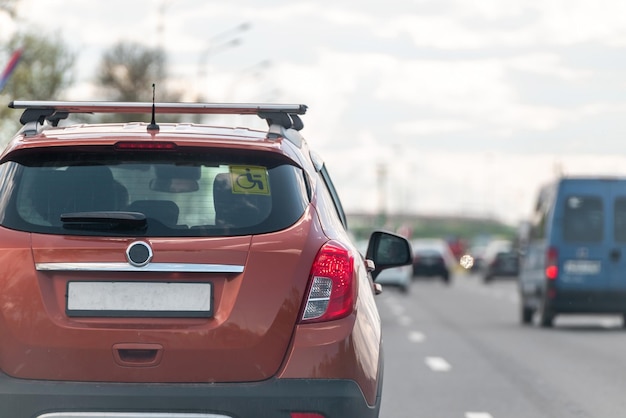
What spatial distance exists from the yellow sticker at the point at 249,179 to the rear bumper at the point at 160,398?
0.73 m

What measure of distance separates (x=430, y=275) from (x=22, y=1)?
1938 centimetres

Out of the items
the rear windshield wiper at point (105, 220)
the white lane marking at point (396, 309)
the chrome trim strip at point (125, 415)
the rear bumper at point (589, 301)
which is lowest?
the white lane marking at point (396, 309)

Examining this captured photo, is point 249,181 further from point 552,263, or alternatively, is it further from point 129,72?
point 129,72

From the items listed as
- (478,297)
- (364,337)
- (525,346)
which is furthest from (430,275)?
(364,337)

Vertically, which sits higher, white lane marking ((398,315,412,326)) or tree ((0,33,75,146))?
tree ((0,33,75,146))

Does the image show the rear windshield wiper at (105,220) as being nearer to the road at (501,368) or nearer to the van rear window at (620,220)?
the road at (501,368)

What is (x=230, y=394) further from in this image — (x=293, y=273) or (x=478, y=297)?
(x=478, y=297)

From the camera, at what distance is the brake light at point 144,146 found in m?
5.77

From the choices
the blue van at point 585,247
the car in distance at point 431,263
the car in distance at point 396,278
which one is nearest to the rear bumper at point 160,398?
the blue van at point 585,247

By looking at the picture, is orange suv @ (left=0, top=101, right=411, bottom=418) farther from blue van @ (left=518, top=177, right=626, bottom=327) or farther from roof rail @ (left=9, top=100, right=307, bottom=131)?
blue van @ (left=518, top=177, right=626, bottom=327)

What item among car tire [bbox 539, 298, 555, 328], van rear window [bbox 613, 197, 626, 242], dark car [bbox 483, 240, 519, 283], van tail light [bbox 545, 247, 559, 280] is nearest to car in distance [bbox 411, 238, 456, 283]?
dark car [bbox 483, 240, 519, 283]

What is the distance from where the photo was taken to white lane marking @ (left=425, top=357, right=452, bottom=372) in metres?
14.4

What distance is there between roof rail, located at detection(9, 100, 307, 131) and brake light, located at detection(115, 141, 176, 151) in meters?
0.28

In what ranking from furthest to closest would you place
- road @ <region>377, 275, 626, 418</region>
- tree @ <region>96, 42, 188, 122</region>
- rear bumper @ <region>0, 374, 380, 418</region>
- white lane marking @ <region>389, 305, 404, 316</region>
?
tree @ <region>96, 42, 188, 122</region>, white lane marking @ <region>389, 305, 404, 316</region>, road @ <region>377, 275, 626, 418</region>, rear bumper @ <region>0, 374, 380, 418</region>
